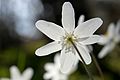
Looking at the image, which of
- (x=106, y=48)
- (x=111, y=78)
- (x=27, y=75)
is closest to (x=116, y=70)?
(x=111, y=78)

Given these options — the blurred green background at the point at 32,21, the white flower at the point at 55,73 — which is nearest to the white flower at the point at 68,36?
the white flower at the point at 55,73

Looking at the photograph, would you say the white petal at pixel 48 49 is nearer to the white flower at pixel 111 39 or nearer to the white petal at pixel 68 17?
the white petal at pixel 68 17

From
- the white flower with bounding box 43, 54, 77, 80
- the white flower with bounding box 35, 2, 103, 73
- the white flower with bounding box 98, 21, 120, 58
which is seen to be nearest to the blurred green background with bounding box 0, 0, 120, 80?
the white flower with bounding box 43, 54, 77, 80

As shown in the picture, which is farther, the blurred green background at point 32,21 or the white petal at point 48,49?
the blurred green background at point 32,21

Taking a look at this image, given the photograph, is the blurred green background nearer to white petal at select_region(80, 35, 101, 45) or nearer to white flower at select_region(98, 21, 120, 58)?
white flower at select_region(98, 21, 120, 58)

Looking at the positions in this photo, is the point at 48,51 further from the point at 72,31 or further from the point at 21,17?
the point at 21,17

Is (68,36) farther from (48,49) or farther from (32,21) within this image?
(32,21)
